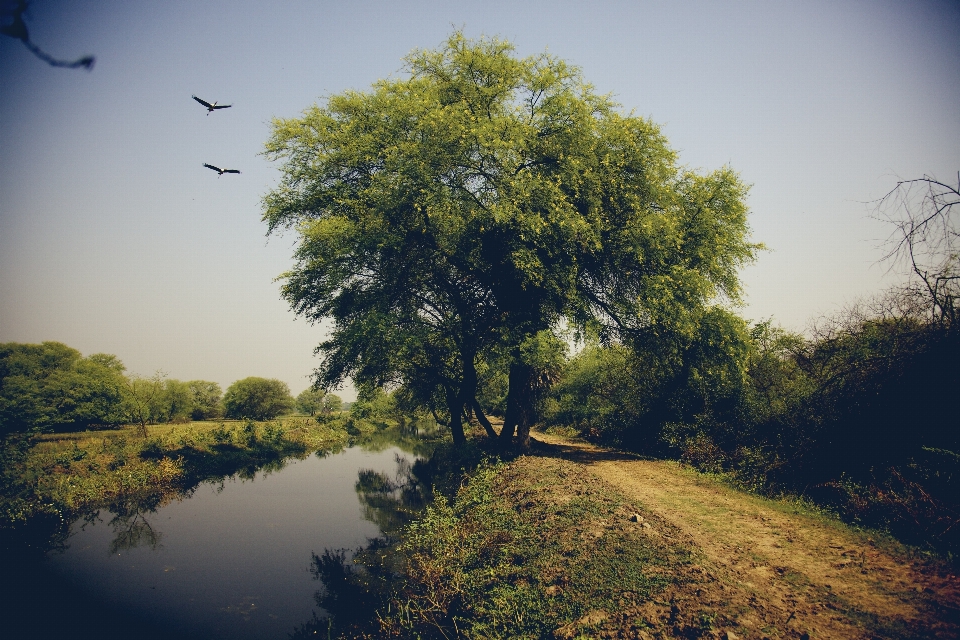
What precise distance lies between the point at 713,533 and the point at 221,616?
9.68 meters

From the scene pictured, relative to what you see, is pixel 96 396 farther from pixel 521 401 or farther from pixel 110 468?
pixel 521 401

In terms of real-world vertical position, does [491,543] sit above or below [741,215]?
below

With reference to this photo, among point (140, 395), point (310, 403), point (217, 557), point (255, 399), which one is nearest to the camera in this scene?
point (217, 557)

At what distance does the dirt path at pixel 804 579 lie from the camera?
459 centimetres

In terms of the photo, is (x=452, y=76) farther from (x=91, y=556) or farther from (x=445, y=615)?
(x=91, y=556)

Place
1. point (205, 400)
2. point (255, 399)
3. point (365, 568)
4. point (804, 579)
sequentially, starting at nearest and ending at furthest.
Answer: point (804, 579) → point (365, 568) → point (205, 400) → point (255, 399)

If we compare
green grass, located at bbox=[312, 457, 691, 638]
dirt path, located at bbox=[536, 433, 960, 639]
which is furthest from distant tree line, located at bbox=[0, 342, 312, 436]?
dirt path, located at bbox=[536, 433, 960, 639]

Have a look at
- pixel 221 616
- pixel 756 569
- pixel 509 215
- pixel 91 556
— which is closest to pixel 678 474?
pixel 756 569

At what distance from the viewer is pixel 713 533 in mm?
7750

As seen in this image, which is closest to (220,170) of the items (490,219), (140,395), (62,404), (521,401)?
(490,219)

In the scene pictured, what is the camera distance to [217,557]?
408 inches

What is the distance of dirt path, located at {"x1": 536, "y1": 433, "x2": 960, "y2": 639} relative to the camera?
4.59 metres

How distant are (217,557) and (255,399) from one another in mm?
67511

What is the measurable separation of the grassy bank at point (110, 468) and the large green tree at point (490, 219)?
27.7 feet
